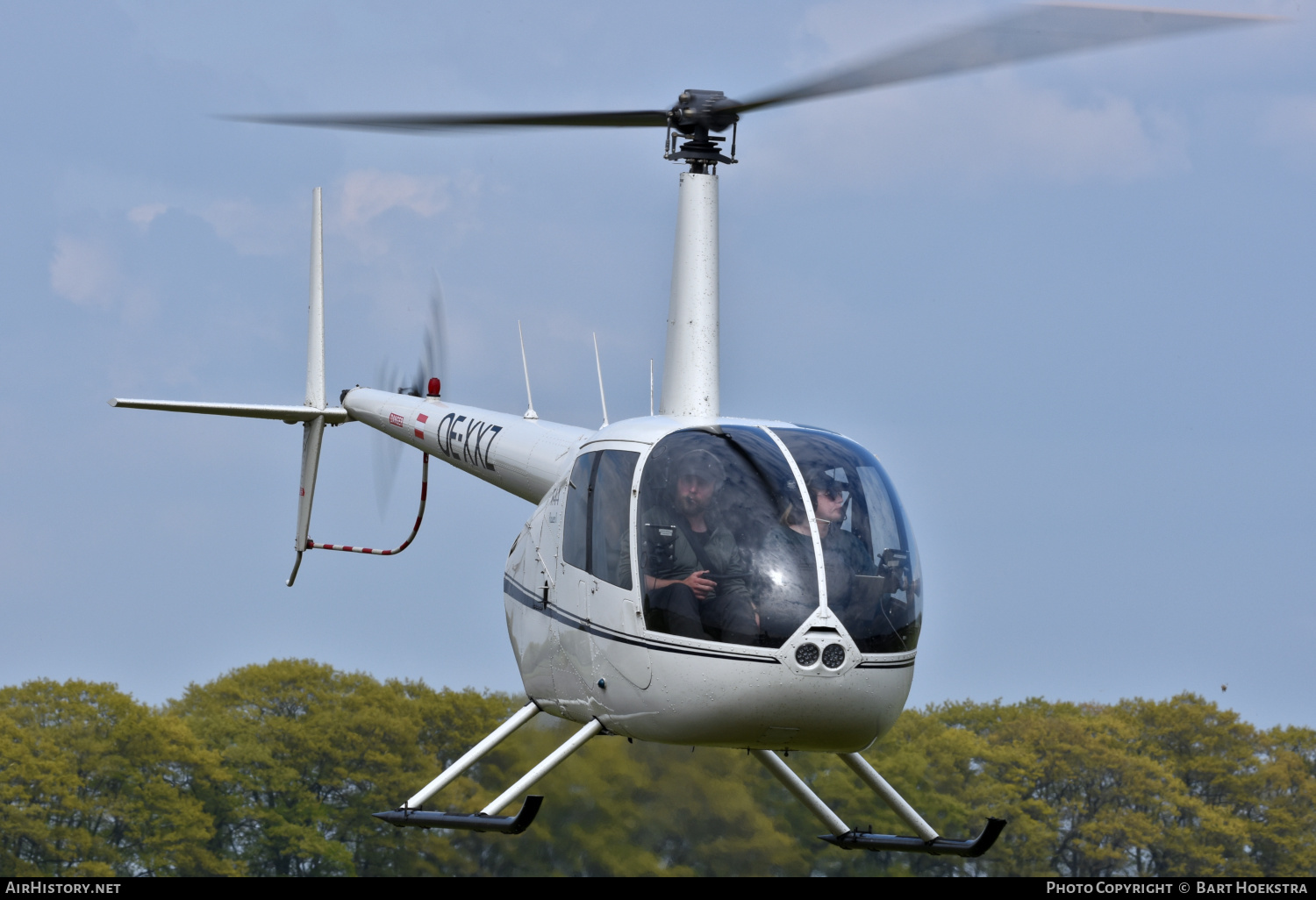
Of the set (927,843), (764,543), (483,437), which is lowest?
(927,843)

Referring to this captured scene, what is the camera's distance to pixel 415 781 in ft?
153

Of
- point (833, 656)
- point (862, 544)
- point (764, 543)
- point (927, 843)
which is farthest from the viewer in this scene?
point (927, 843)

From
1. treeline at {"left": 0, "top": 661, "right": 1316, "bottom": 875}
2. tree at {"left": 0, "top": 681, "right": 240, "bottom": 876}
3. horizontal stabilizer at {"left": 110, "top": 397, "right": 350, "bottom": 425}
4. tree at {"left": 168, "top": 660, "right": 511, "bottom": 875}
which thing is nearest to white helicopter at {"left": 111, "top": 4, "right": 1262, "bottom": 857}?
horizontal stabilizer at {"left": 110, "top": 397, "right": 350, "bottom": 425}

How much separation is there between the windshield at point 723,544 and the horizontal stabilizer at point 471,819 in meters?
1.61

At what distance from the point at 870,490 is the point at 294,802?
4104cm

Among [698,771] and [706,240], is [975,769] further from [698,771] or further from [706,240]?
[706,240]

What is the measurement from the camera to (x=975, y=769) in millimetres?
48969

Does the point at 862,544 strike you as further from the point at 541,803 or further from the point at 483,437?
the point at 483,437

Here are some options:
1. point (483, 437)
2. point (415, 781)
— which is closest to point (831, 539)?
point (483, 437)

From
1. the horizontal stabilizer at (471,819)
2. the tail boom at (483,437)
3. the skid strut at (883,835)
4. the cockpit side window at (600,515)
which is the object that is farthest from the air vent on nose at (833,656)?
the tail boom at (483,437)

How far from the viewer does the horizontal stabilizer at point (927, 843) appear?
11828 millimetres

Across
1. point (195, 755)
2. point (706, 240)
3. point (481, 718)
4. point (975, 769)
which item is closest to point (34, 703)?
point (195, 755)

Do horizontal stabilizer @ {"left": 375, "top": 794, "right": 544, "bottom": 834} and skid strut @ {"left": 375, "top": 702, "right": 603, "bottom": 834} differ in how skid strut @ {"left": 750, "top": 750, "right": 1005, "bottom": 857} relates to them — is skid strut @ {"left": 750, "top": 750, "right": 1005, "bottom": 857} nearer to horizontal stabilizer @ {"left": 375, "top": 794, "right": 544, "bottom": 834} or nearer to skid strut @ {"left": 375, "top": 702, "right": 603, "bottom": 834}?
skid strut @ {"left": 375, "top": 702, "right": 603, "bottom": 834}

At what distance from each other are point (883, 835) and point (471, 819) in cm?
333
